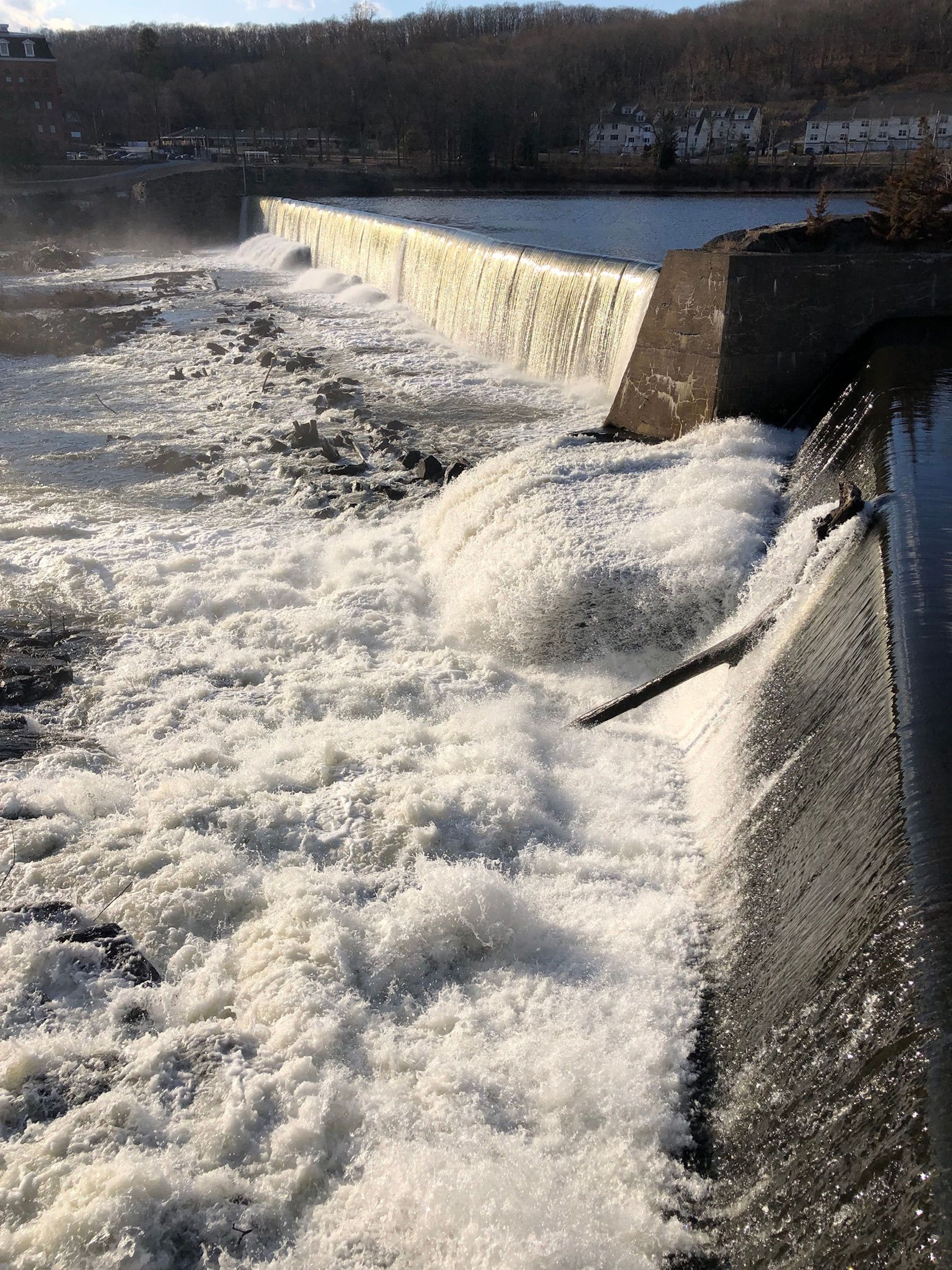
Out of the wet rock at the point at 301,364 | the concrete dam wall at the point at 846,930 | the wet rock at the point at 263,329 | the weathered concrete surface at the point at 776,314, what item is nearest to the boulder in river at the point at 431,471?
the weathered concrete surface at the point at 776,314

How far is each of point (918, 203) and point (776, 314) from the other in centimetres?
212

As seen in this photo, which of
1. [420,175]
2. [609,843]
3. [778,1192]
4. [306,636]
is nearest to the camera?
[778,1192]

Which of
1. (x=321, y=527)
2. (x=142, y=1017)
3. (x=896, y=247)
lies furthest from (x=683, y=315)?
(x=142, y=1017)

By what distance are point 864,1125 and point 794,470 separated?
699 cm

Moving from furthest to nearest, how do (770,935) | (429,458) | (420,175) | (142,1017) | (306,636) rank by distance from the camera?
(420,175)
(429,458)
(306,636)
(142,1017)
(770,935)

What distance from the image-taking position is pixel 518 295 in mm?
16531

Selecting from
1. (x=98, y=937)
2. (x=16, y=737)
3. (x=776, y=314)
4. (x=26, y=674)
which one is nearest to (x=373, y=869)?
(x=98, y=937)

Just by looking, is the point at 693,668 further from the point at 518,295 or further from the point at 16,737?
the point at 518,295

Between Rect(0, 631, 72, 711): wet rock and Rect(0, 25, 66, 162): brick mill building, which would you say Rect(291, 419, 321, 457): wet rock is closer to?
Rect(0, 631, 72, 711): wet rock

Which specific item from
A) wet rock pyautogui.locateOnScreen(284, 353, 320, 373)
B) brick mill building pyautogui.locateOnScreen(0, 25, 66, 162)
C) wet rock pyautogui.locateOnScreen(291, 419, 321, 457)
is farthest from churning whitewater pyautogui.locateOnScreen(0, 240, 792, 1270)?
brick mill building pyautogui.locateOnScreen(0, 25, 66, 162)

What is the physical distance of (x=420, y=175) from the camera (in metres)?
66.0

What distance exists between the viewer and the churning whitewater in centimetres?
346

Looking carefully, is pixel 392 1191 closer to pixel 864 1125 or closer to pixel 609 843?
pixel 864 1125

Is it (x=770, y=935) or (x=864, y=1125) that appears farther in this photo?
(x=770, y=935)
